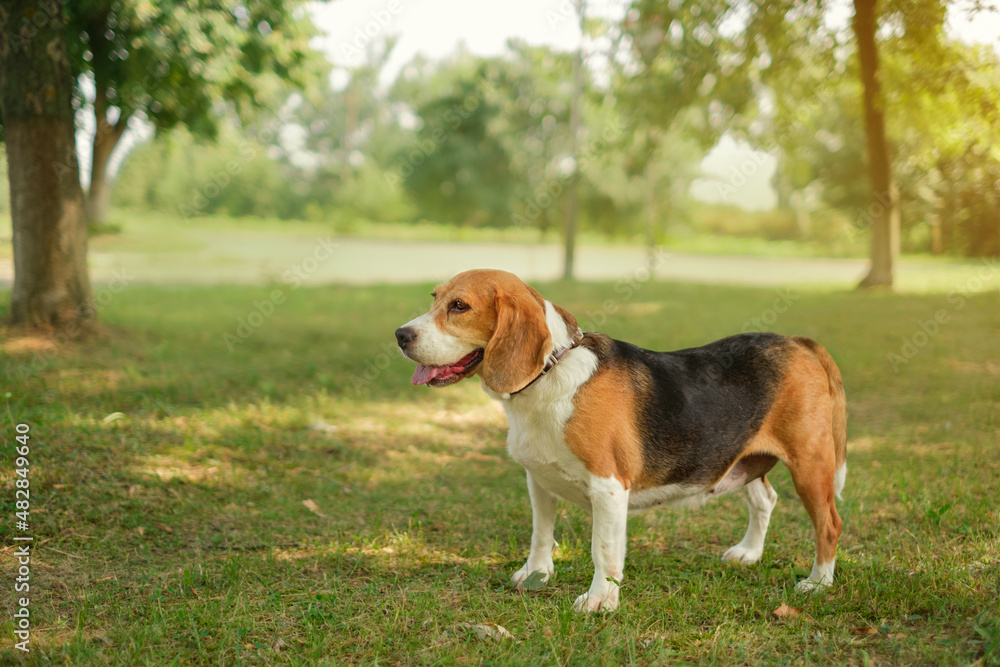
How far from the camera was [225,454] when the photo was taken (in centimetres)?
614

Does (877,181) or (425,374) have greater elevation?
(877,181)

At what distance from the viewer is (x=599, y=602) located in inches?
149

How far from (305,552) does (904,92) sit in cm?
1333

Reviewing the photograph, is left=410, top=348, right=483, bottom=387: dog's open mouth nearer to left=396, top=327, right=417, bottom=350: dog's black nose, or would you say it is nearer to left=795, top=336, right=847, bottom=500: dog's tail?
left=396, top=327, right=417, bottom=350: dog's black nose

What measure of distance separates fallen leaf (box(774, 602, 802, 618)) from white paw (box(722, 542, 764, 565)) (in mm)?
666

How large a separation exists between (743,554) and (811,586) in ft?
1.78

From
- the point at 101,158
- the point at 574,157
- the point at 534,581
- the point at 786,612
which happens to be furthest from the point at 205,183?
the point at 786,612

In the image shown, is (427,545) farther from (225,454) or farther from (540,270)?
(540,270)

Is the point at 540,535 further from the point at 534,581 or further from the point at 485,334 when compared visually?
the point at 485,334

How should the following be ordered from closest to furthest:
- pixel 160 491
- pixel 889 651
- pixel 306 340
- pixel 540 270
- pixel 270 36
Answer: pixel 889 651 → pixel 160 491 → pixel 306 340 → pixel 270 36 → pixel 540 270

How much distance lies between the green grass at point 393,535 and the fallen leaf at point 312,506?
0.04m

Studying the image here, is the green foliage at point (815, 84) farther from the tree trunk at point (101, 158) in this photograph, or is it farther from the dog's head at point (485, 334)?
the tree trunk at point (101, 158)

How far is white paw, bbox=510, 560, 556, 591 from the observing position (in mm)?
4164

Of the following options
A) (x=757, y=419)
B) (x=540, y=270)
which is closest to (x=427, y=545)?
(x=757, y=419)
